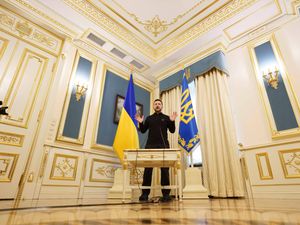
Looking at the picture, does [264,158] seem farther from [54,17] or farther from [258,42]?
[54,17]

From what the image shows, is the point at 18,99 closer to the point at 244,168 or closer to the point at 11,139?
the point at 11,139

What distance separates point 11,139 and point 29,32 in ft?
6.19

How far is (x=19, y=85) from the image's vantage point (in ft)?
9.30

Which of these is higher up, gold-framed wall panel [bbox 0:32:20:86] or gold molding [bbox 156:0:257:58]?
gold molding [bbox 156:0:257:58]

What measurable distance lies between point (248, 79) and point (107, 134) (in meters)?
2.93

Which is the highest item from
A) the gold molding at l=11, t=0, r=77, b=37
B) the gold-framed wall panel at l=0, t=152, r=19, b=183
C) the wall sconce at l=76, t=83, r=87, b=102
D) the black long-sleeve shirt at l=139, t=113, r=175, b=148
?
the gold molding at l=11, t=0, r=77, b=37

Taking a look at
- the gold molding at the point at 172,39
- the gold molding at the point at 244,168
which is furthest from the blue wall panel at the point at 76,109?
the gold molding at the point at 244,168

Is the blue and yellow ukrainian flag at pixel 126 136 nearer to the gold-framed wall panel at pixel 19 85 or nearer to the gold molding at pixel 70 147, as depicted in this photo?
the gold molding at pixel 70 147

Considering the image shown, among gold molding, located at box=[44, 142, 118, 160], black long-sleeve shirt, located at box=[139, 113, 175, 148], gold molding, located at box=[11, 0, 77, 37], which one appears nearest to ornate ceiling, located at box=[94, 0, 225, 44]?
gold molding, located at box=[11, 0, 77, 37]

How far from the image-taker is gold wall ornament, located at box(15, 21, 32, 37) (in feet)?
10.0

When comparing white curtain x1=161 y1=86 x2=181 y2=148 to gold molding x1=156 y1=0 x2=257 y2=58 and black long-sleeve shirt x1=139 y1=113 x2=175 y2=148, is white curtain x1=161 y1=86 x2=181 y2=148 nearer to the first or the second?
gold molding x1=156 y1=0 x2=257 y2=58

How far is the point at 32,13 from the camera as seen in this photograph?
3.13m

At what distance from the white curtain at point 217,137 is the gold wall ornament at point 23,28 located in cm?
332

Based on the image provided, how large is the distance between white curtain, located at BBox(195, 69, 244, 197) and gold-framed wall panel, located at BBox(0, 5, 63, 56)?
9.78 ft
